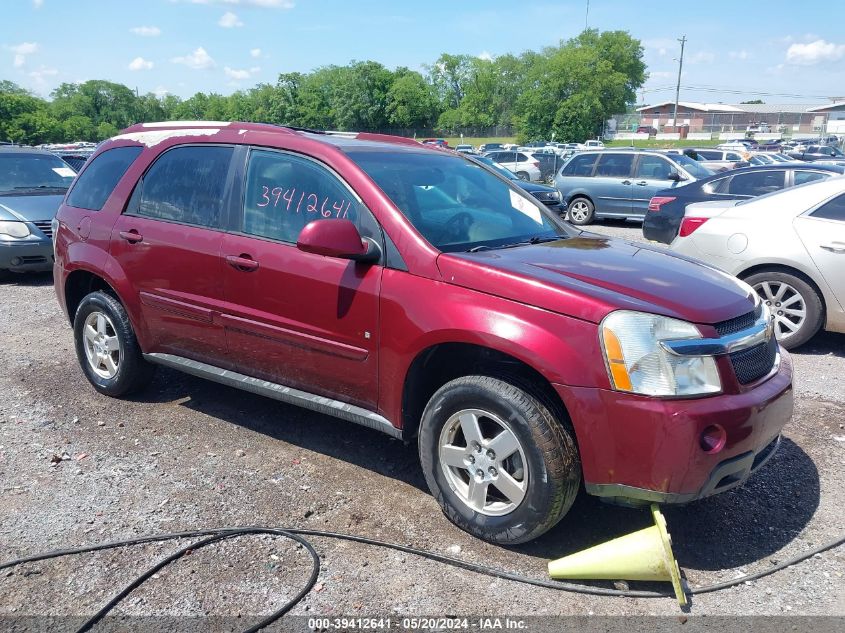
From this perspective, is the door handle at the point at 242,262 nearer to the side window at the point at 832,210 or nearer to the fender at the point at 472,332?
the fender at the point at 472,332

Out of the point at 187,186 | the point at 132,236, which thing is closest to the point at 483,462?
the point at 187,186

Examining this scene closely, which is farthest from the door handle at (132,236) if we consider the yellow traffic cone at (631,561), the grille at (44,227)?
the grille at (44,227)

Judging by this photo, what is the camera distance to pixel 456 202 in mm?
3963

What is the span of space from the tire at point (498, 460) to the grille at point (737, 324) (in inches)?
31.0

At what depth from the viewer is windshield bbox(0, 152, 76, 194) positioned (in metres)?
10.1

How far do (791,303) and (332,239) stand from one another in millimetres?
4513

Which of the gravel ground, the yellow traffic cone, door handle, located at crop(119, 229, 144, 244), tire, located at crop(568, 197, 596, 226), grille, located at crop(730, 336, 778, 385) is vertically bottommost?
tire, located at crop(568, 197, 596, 226)

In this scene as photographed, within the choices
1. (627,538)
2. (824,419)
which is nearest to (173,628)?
(627,538)

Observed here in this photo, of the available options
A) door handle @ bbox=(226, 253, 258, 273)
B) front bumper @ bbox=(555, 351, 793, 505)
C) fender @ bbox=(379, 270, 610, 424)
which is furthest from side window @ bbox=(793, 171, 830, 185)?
door handle @ bbox=(226, 253, 258, 273)

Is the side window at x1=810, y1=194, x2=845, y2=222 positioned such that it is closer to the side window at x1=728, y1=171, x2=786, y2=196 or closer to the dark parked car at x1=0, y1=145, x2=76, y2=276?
the side window at x1=728, y1=171, x2=786, y2=196

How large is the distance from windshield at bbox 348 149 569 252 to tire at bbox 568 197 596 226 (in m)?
11.9

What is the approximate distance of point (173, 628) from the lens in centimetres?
270

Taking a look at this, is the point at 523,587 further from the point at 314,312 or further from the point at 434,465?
the point at 314,312

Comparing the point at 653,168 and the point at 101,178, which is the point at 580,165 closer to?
the point at 653,168
